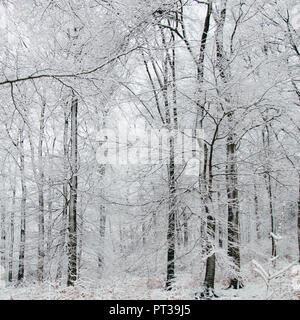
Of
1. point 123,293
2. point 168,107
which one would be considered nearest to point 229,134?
point 168,107

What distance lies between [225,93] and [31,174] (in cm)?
660

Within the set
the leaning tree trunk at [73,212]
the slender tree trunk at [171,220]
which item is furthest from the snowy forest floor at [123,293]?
the leaning tree trunk at [73,212]

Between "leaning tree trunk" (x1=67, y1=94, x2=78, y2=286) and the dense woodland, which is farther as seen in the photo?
"leaning tree trunk" (x1=67, y1=94, x2=78, y2=286)

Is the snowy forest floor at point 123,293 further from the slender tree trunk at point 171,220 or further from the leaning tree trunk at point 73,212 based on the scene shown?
the leaning tree trunk at point 73,212

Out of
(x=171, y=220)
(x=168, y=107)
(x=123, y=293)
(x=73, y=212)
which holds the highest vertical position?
(x=168, y=107)

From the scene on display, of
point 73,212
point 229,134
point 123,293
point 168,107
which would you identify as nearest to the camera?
point 123,293

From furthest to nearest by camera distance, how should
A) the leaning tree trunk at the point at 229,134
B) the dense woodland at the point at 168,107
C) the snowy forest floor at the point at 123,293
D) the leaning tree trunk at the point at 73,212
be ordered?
the leaning tree trunk at the point at 73,212 → the leaning tree trunk at the point at 229,134 → the snowy forest floor at the point at 123,293 → the dense woodland at the point at 168,107

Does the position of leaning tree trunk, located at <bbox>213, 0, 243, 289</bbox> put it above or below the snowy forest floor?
above

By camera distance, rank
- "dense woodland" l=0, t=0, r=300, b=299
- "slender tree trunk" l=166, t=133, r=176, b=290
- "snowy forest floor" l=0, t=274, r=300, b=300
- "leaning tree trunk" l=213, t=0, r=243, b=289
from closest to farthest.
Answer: "dense woodland" l=0, t=0, r=300, b=299
"snowy forest floor" l=0, t=274, r=300, b=300
"leaning tree trunk" l=213, t=0, r=243, b=289
"slender tree trunk" l=166, t=133, r=176, b=290

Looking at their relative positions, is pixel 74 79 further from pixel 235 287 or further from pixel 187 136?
pixel 235 287

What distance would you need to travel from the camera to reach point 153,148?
22.1 ft

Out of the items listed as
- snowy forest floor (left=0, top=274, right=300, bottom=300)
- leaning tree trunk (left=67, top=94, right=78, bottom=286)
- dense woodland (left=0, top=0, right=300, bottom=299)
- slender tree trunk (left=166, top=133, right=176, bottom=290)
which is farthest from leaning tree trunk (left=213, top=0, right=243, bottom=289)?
leaning tree trunk (left=67, top=94, right=78, bottom=286)

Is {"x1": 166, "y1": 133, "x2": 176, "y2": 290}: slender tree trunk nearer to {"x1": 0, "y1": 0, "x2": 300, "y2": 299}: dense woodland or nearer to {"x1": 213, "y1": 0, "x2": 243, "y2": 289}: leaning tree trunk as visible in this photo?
{"x1": 0, "y1": 0, "x2": 300, "y2": 299}: dense woodland

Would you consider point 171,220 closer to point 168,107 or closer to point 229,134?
point 229,134
